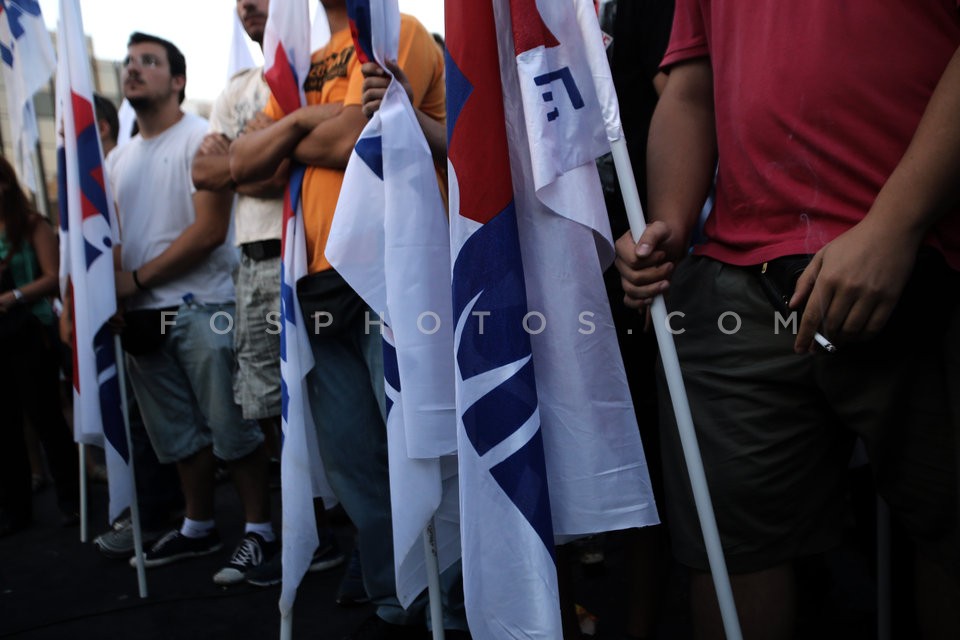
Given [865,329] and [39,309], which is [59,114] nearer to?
[39,309]

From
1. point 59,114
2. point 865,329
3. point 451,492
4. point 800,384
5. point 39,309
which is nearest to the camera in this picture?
point 865,329

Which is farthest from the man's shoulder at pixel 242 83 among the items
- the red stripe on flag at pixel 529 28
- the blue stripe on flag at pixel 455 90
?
the red stripe on flag at pixel 529 28

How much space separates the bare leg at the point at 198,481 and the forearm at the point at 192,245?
0.77 metres

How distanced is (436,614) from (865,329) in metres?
1.10

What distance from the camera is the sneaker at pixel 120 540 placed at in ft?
12.3

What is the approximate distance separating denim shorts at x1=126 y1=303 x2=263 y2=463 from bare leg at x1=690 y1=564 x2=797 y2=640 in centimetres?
233

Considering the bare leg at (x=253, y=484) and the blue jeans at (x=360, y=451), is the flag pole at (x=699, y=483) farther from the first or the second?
the bare leg at (x=253, y=484)

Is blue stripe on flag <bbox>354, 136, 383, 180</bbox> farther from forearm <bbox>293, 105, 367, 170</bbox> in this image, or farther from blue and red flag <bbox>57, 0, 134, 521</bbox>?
blue and red flag <bbox>57, 0, 134, 521</bbox>

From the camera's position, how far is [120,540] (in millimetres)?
3789

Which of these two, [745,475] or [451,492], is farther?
[451,492]

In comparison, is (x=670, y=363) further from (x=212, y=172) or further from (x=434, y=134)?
(x=212, y=172)

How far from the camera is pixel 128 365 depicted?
3639mm

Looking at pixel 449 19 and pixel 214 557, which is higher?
pixel 449 19

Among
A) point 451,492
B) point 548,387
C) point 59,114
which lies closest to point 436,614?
point 451,492
